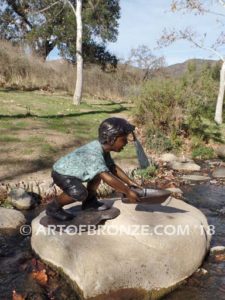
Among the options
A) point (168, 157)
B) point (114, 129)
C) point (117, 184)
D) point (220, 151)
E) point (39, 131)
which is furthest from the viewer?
point (220, 151)

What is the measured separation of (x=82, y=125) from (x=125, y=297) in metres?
9.81

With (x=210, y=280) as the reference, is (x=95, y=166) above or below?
above

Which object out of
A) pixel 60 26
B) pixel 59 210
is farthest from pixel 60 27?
pixel 59 210

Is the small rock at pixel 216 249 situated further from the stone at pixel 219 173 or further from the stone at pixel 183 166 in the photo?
the stone at pixel 183 166

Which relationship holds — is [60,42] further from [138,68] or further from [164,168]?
[164,168]

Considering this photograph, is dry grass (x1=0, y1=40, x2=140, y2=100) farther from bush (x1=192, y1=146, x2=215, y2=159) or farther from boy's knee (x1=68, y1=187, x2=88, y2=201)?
boy's knee (x1=68, y1=187, x2=88, y2=201)

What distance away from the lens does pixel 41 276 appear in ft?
14.4

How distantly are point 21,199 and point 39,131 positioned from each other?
4.60 m

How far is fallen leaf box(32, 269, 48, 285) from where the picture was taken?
4344 mm

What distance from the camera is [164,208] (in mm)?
5344

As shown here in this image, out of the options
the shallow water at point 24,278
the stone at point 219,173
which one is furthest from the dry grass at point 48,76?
the shallow water at point 24,278

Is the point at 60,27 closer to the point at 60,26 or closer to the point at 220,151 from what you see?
the point at 60,26

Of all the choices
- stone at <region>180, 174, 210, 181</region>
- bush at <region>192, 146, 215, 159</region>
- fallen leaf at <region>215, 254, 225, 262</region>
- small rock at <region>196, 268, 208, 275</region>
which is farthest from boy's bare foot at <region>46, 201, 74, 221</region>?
bush at <region>192, 146, 215, 159</region>
